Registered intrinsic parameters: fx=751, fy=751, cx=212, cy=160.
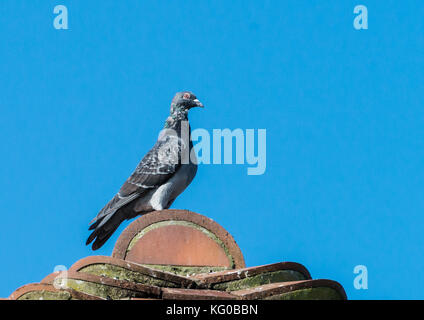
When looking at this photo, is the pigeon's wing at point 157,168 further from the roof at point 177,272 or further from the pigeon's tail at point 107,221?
the roof at point 177,272

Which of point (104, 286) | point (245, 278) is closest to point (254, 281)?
point (245, 278)

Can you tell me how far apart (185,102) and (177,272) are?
13.0ft

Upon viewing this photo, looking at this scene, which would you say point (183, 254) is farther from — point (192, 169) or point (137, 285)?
point (192, 169)

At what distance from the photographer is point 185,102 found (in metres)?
11.5

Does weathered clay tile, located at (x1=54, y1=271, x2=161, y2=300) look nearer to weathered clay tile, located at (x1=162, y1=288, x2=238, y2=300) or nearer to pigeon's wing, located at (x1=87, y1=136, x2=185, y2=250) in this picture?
weathered clay tile, located at (x1=162, y1=288, x2=238, y2=300)

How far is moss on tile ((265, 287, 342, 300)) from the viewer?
630cm

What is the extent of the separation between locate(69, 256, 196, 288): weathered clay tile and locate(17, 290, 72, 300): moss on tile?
765 millimetres

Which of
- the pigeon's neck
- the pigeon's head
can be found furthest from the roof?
the pigeon's head

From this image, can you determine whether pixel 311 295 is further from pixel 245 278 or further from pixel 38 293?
pixel 38 293

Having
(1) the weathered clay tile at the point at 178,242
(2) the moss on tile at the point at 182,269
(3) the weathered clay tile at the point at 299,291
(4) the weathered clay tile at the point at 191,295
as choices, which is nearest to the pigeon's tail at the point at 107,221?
(1) the weathered clay tile at the point at 178,242

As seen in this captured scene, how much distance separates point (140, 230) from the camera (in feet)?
27.5

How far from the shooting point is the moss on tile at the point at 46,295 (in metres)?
5.82
